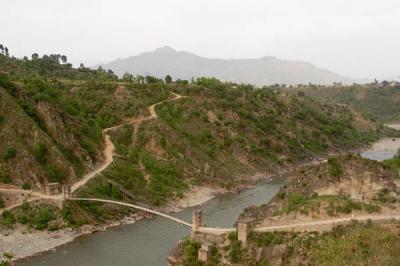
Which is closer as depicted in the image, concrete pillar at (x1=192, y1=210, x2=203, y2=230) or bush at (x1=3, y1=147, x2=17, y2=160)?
concrete pillar at (x1=192, y1=210, x2=203, y2=230)

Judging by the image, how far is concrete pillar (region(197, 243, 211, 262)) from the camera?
1272 inches

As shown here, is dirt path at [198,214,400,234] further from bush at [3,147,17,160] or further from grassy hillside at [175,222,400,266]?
bush at [3,147,17,160]

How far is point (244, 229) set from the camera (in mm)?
31531

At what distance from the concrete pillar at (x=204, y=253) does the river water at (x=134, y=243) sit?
482 cm

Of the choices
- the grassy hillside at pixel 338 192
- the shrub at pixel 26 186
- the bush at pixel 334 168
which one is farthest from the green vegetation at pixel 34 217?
the bush at pixel 334 168

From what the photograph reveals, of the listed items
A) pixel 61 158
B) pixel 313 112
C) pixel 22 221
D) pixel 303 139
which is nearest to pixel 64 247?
pixel 22 221

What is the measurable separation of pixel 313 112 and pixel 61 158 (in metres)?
56.2

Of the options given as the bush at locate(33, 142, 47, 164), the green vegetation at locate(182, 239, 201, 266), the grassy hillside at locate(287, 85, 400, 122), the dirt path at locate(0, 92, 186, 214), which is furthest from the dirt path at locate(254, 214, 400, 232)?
the grassy hillside at locate(287, 85, 400, 122)

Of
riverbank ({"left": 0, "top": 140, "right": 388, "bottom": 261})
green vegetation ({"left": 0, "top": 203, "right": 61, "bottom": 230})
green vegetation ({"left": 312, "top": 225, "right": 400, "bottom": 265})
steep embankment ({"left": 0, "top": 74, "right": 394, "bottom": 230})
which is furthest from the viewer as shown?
steep embankment ({"left": 0, "top": 74, "right": 394, "bottom": 230})

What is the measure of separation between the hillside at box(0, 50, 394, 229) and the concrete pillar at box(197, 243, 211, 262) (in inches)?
581

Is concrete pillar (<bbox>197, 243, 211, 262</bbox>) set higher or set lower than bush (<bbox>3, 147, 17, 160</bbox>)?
lower

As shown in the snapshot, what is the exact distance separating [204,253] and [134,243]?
32.9 ft

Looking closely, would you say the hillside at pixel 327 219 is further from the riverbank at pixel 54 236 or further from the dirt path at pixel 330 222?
the riverbank at pixel 54 236

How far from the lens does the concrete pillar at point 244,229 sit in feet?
103
